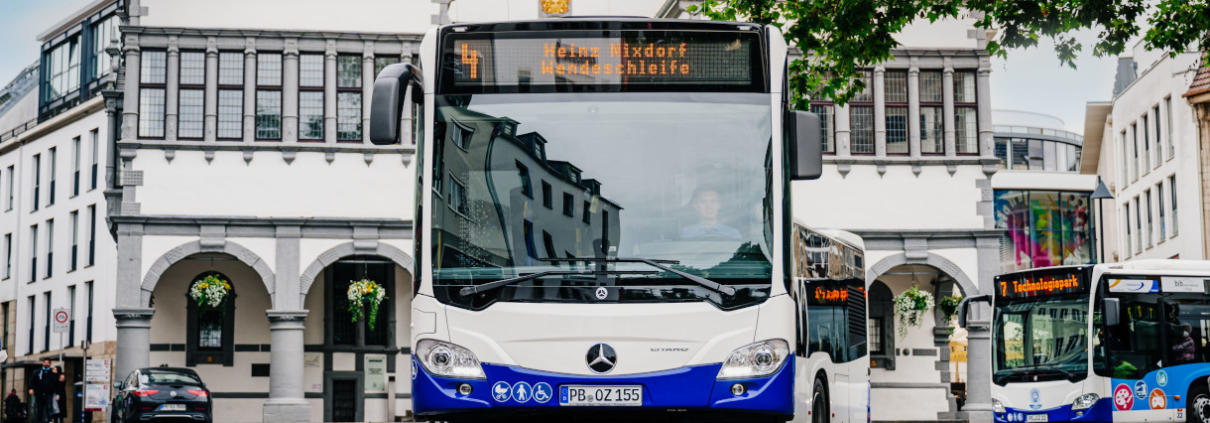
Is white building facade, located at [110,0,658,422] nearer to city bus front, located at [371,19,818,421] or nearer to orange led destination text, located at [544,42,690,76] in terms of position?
city bus front, located at [371,19,818,421]

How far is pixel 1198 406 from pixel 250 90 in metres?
20.8

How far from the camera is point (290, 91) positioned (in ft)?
114

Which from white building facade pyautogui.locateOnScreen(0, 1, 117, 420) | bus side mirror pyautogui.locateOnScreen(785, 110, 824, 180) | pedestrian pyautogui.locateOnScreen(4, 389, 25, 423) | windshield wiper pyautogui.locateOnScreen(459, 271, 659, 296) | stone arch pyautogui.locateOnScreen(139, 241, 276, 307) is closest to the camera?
windshield wiper pyautogui.locateOnScreen(459, 271, 659, 296)

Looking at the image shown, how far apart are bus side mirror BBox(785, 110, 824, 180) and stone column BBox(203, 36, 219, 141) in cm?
2536

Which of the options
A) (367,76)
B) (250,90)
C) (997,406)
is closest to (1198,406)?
(997,406)

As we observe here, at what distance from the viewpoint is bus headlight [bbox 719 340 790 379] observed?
1055 cm

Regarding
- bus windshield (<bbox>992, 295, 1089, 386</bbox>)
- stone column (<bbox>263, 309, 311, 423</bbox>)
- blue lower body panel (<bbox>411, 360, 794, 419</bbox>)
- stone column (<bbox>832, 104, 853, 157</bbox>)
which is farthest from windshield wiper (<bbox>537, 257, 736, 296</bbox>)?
stone column (<bbox>832, 104, 853, 157</bbox>)

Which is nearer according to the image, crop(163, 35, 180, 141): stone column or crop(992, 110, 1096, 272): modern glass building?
crop(163, 35, 180, 141): stone column

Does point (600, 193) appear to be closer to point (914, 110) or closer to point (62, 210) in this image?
point (914, 110)

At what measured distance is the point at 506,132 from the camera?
10938 millimetres

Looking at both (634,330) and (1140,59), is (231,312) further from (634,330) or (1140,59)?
(1140,59)

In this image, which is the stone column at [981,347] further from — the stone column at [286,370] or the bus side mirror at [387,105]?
the bus side mirror at [387,105]

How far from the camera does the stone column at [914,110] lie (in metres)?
36.6

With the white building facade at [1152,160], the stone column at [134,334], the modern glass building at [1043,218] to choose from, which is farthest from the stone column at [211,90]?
the white building facade at [1152,160]
